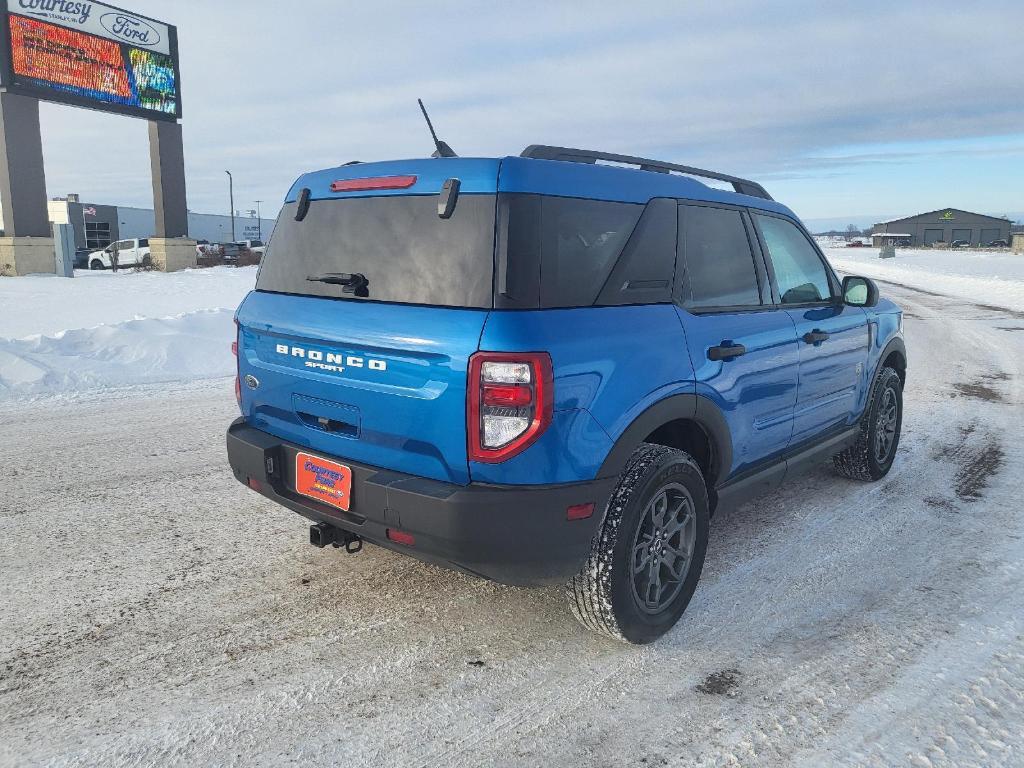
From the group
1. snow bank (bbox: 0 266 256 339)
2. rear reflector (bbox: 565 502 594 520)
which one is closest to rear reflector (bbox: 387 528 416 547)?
rear reflector (bbox: 565 502 594 520)

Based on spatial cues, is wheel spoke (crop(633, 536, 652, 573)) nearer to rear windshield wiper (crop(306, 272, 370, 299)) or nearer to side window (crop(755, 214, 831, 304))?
rear windshield wiper (crop(306, 272, 370, 299))

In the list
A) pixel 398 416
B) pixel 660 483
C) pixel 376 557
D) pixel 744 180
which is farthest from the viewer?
pixel 744 180

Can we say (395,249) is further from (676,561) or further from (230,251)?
(230,251)

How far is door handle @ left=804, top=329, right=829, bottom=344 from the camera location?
4012 mm

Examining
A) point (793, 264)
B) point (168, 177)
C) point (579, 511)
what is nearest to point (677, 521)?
point (579, 511)

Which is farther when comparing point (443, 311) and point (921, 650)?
point (921, 650)

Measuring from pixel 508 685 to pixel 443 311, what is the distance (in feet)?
4.57

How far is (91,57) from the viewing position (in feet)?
82.7

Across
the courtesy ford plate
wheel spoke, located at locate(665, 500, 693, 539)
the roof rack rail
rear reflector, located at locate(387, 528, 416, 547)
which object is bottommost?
wheel spoke, located at locate(665, 500, 693, 539)

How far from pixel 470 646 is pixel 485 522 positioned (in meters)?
0.75

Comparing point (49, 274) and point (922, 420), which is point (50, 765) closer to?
point (922, 420)

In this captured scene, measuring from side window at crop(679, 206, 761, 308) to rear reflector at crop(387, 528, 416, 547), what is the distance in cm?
154

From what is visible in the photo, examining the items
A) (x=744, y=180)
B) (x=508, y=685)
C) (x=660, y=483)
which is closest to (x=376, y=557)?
(x=508, y=685)

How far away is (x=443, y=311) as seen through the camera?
2668mm
